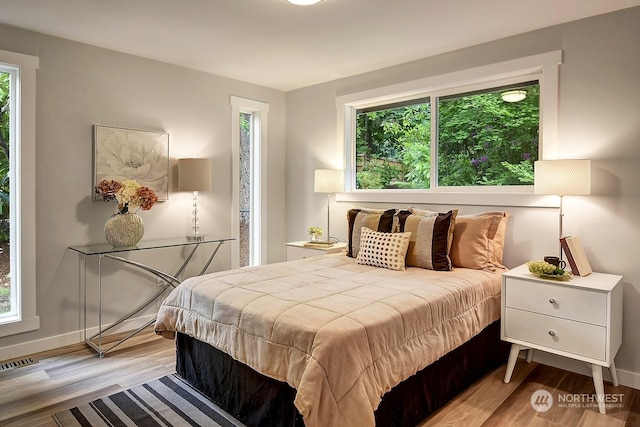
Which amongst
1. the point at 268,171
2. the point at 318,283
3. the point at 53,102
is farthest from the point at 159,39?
the point at 318,283

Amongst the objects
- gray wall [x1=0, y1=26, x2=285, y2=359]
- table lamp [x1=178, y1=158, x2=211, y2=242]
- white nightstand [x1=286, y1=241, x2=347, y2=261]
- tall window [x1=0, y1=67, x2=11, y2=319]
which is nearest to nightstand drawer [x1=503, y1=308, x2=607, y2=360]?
white nightstand [x1=286, y1=241, x2=347, y2=261]

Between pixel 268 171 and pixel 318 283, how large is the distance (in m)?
2.45

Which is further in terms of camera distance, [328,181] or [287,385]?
[328,181]

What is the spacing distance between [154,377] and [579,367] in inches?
113

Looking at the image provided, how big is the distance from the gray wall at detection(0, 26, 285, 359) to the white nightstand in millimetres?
802

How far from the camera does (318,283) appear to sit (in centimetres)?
254

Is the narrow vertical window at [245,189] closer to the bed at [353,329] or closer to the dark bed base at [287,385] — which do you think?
the bed at [353,329]

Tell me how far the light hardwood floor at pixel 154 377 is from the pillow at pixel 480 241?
0.75 meters

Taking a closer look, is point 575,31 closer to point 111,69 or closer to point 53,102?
point 111,69

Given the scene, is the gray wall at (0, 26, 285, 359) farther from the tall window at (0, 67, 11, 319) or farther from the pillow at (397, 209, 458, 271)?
the pillow at (397, 209, 458, 271)

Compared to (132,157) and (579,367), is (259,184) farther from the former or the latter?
(579,367)

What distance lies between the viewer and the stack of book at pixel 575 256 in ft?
8.52

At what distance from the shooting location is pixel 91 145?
3398 mm

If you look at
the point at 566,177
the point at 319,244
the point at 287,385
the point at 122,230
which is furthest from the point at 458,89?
the point at 122,230
